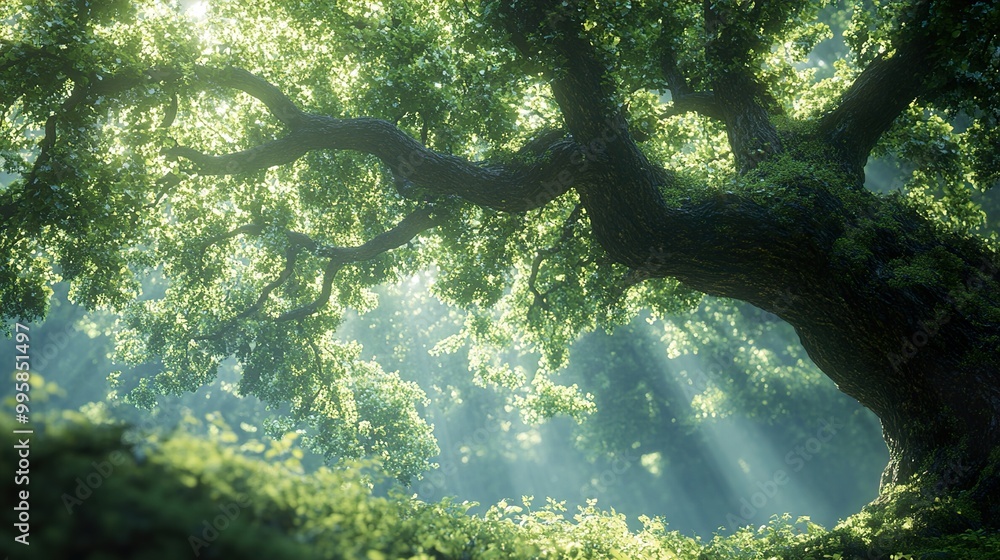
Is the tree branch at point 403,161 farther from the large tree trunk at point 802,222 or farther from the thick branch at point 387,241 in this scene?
the thick branch at point 387,241

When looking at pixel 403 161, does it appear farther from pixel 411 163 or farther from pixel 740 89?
pixel 740 89

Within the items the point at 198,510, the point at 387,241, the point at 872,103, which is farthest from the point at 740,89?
the point at 198,510

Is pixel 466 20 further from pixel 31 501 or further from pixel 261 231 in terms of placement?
pixel 31 501

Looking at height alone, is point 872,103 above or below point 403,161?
below

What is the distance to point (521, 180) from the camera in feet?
42.2

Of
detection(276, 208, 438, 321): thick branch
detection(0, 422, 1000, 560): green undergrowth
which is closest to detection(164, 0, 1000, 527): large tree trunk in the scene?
detection(276, 208, 438, 321): thick branch

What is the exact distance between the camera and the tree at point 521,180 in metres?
10.8

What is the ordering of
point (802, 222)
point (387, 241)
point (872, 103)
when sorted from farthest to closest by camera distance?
point (387, 241), point (872, 103), point (802, 222)

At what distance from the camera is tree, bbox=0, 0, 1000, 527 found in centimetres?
1084

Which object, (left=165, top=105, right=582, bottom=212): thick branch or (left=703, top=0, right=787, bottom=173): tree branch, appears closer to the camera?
(left=165, top=105, right=582, bottom=212): thick branch

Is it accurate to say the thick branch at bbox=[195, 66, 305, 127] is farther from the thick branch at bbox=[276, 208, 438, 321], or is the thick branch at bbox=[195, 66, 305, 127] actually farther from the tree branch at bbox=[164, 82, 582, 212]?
the thick branch at bbox=[276, 208, 438, 321]

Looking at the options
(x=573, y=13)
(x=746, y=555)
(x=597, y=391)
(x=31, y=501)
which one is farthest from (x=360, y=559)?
(x=597, y=391)

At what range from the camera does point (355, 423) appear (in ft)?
67.6

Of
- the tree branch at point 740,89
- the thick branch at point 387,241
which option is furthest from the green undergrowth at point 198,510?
the thick branch at point 387,241
